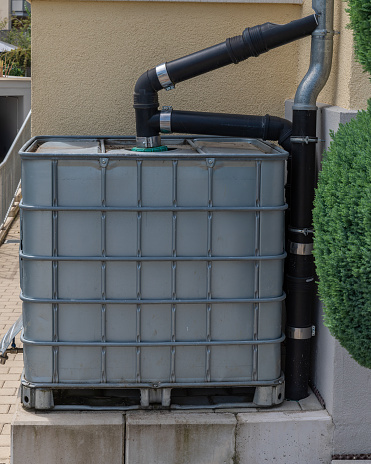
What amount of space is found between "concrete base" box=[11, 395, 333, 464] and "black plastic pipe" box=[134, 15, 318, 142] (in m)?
1.83

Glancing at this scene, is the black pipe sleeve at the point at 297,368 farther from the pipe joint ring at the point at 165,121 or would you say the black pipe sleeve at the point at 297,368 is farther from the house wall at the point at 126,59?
the house wall at the point at 126,59

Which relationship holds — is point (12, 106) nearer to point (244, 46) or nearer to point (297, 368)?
point (244, 46)

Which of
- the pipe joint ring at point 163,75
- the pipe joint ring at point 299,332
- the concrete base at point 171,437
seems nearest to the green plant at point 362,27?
the pipe joint ring at point 163,75

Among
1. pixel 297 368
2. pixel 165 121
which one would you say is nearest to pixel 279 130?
pixel 165 121

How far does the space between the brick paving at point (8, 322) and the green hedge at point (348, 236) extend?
8.47 feet

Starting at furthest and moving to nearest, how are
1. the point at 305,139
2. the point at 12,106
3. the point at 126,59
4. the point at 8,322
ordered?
the point at 12,106 < the point at 8,322 < the point at 126,59 < the point at 305,139

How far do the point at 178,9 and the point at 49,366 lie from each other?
8.90 feet

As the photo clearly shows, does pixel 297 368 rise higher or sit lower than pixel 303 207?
lower

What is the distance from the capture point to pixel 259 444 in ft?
15.3

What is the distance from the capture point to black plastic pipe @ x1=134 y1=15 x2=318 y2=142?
180 inches

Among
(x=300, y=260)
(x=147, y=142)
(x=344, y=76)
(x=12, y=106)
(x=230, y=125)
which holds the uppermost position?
(x=344, y=76)

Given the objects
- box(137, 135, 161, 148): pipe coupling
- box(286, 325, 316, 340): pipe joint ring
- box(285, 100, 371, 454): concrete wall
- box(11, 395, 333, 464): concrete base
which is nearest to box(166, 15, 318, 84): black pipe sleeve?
box(137, 135, 161, 148): pipe coupling

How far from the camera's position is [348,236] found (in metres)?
3.26

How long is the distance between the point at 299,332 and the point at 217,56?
1807 mm
